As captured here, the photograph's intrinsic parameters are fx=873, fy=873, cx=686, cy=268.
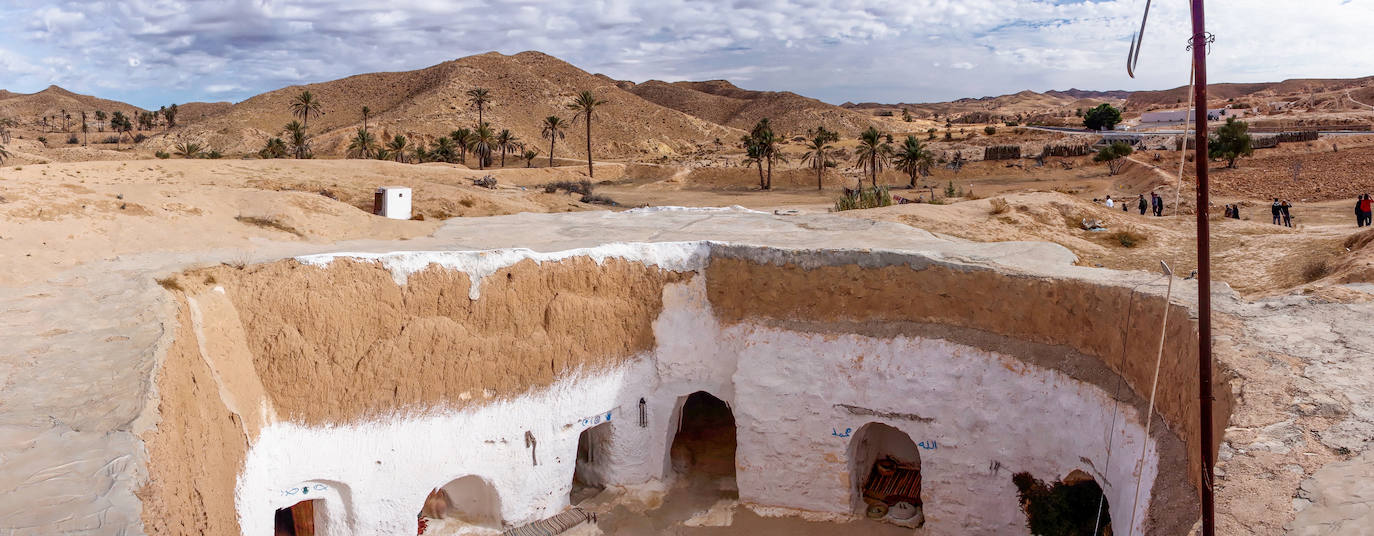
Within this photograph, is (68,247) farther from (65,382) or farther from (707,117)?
(707,117)

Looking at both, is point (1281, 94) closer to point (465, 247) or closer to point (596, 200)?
point (596, 200)

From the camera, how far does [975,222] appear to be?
65.4 ft

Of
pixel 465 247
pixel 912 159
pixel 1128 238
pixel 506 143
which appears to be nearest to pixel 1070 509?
pixel 1128 238

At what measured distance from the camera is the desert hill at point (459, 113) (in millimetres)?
72688

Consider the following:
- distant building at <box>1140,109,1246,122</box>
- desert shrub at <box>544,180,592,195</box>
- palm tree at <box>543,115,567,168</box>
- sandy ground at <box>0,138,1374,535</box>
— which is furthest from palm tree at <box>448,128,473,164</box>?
distant building at <box>1140,109,1246,122</box>

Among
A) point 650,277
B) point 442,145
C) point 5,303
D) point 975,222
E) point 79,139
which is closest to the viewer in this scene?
point 5,303

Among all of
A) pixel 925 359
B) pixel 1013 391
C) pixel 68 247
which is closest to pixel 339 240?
pixel 68 247

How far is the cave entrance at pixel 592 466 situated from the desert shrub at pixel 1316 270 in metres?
11.9

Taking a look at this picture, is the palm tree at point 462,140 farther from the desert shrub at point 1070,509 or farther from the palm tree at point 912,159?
the desert shrub at point 1070,509

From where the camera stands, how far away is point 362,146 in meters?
54.4

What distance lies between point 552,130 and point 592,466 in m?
47.6

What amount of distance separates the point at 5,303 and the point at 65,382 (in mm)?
3902

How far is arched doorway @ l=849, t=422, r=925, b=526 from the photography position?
15.3 metres

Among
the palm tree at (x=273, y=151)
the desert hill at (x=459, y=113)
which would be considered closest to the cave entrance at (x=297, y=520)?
the palm tree at (x=273, y=151)
